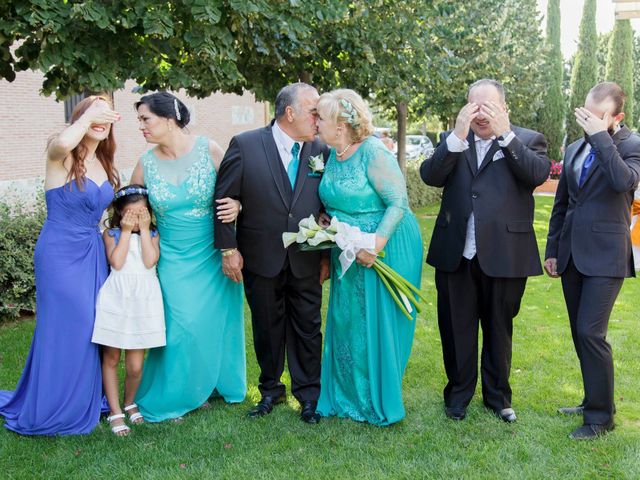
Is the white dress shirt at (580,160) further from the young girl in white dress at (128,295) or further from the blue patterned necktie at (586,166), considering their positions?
the young girl in white dress at (128,295)

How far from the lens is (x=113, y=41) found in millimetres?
5824

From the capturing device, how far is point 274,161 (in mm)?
4539

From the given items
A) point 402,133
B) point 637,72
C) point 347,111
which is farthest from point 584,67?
point 347,111

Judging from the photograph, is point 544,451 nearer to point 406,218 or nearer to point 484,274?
point 484,274

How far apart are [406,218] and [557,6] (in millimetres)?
33275

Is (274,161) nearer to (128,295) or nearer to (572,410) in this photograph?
(128,295)

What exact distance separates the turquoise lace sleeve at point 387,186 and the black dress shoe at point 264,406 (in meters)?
1.51

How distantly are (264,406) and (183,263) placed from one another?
1.17m

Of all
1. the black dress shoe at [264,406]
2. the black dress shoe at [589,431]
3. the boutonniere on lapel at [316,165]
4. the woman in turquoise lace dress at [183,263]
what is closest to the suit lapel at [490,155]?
the boutonniere on lapel at [316,165]

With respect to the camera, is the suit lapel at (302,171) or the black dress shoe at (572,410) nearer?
the suit lapel at (302,171)

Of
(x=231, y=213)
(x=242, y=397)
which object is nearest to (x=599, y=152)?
(x=231, y=213)

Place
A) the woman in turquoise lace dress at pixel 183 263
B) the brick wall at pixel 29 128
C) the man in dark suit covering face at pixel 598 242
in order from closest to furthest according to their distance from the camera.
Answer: the man in dark suit covering face at pixel 598 242
the woman in turquoise lace dress at pixel 183 263
the brick wall at pixel 29 128

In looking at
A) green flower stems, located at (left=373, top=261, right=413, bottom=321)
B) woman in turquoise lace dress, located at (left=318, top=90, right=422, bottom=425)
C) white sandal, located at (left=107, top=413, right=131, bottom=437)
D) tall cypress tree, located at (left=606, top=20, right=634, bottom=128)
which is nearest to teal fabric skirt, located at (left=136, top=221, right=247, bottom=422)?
white sandal, located at (left=107, top=413, right=131, bottom=437)

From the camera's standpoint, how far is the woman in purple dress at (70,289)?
434 centimetres
